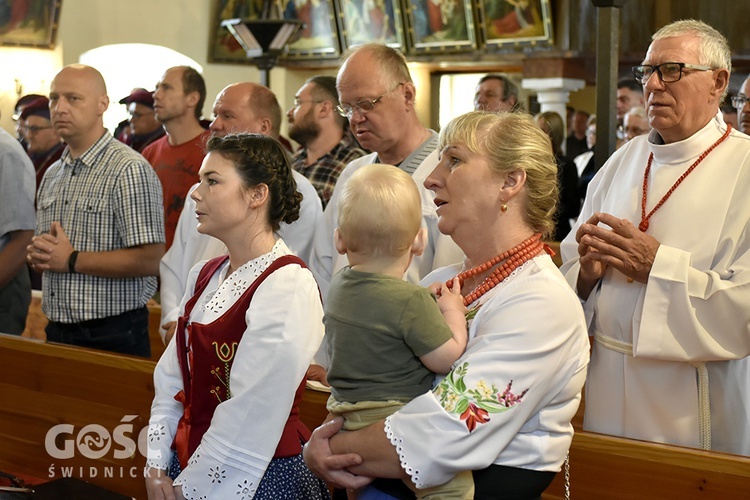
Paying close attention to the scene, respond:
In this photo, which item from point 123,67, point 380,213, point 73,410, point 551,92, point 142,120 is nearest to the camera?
point 380,213

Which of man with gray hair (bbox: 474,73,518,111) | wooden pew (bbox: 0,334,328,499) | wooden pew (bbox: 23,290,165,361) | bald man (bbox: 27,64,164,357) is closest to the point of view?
wooden pew (bbox: 0,334,328,499)

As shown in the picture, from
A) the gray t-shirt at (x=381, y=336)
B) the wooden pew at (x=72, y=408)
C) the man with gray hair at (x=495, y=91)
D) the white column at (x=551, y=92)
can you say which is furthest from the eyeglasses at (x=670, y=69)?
the white column at (x=551, y=92)

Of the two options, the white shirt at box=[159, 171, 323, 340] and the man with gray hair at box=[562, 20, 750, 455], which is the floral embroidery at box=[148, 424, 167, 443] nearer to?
the white shirt at box=[159, 171, 323, 340]

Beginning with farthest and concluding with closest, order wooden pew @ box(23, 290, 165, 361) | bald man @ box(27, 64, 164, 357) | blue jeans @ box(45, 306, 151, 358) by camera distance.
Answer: wooden pew @ box(23, 290, 165, 361), blue jeans @ box(45, 306, 151, 358), bald man @ box(27, 64, 164, 357)

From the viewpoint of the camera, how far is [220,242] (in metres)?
3.76

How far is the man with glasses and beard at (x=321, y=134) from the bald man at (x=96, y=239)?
118 centimetres

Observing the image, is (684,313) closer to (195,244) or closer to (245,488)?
(245,488)

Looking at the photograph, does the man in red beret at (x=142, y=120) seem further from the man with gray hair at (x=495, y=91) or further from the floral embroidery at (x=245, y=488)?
the floral embroidery at (x=245, y=488)

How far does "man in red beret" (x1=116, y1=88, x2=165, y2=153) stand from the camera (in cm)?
768

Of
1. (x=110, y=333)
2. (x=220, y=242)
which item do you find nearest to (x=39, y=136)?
(x=110, y=333)

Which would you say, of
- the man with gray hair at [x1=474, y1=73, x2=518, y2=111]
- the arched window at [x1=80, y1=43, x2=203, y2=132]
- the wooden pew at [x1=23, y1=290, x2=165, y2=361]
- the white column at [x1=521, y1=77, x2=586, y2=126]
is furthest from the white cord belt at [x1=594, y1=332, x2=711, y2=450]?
the arched window at [x1=80, y1=43, x2=203, y2=132]

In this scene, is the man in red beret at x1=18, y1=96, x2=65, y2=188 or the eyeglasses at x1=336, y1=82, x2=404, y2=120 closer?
the eyeglasses at x1=336, y1=82, x2=404, y2=120

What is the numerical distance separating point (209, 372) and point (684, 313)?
4.53ft

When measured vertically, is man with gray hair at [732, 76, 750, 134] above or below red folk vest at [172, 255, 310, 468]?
above
